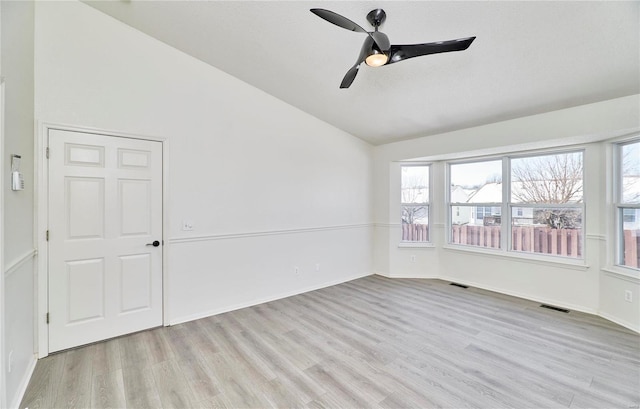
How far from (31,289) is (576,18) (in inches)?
200

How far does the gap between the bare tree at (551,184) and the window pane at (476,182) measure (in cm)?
23

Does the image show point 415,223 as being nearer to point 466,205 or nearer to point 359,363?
point 466,205

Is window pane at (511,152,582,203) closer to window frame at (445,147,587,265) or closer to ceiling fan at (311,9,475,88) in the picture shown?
window frame at (445,147,587,265)

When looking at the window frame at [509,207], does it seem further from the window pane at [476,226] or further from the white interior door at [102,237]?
the white interior door at [102,237]

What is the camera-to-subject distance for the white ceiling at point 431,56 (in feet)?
7.32

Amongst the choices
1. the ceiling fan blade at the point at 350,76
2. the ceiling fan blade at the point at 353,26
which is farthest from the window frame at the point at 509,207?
the ceiling fan blade at the point at 353,26

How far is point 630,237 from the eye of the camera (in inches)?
127

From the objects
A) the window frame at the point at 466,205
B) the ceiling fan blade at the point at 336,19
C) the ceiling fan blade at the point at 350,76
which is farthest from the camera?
the window frame at the point at 466,205

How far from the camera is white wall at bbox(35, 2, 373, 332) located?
2.71 metres

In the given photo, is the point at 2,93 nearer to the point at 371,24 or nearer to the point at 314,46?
the point at 314,46

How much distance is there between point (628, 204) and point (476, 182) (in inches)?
71.7

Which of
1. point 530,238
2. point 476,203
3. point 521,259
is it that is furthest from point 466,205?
point 521,259

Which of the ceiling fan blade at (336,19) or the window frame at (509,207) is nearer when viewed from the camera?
the ceiling fan blade at (336,19)

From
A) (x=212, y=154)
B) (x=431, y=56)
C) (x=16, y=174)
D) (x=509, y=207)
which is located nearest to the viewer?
(x=16, y=174)
